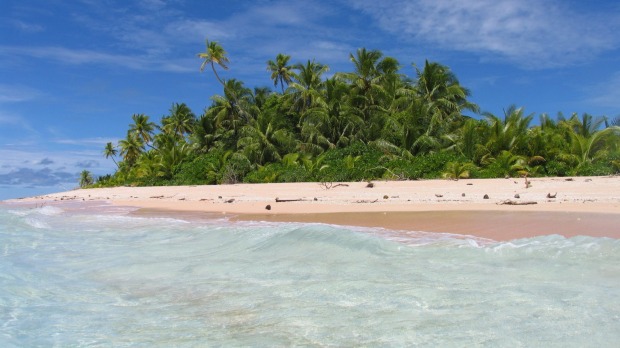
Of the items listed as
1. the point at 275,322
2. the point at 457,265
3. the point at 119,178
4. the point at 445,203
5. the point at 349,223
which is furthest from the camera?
the point at 119,178

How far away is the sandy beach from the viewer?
689 centimetres

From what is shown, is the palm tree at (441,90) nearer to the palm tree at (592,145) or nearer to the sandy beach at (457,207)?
the palm tree at (592,145)

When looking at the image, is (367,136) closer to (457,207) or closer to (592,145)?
(592,145)

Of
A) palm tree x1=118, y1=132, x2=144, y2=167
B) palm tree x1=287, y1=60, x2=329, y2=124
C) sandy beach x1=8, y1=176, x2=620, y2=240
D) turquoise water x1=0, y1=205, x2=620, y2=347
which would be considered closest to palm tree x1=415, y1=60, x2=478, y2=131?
palm tree x1=287, y1=60, x2=329, y2=124

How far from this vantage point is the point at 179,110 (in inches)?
1875

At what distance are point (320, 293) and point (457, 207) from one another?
680 cm

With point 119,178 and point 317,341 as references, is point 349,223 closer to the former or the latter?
point 317,341

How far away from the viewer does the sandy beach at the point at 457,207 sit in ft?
22.6

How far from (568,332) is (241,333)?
1974 mm

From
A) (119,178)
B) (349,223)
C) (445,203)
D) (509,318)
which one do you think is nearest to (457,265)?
(509,318)

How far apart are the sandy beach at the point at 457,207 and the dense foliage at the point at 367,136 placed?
3917mm

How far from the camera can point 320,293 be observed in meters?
3.93

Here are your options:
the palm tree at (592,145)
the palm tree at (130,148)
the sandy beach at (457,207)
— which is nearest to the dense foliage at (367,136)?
the palm tree at (592,145)

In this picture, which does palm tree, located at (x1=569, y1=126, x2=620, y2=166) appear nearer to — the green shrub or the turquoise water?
the turquoise water
